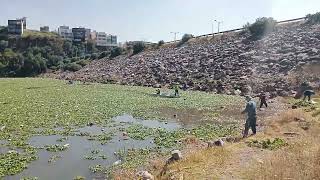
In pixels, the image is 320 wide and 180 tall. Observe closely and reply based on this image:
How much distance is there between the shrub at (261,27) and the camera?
83750mm

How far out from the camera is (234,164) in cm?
1609

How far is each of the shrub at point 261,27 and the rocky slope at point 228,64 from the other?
1568 mm

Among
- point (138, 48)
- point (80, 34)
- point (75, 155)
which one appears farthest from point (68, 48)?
point (75, 155)

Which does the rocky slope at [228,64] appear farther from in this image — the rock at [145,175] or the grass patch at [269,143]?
the rock at [145,175]

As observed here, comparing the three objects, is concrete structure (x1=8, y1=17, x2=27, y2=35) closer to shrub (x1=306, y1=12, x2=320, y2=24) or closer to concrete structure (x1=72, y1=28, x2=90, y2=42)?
concrete structure (x1=72, y1=28, x2=90, y2=42)

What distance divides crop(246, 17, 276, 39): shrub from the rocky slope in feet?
5.14

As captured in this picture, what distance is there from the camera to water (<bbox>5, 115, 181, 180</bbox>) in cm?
1656

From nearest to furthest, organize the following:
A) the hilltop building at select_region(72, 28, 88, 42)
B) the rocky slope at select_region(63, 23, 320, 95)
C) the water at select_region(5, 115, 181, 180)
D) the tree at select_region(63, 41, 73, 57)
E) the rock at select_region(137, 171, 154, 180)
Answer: the rock at select_region(137, 171, 154, 180)
the water at select_region(5, 115, 181, 180)
the rocky slope at select_region(63, 23, 320, 95)
the tree at select_region(63, 41, 73, 57)
the hilltop building at select_region(72, 28, 88, 42)

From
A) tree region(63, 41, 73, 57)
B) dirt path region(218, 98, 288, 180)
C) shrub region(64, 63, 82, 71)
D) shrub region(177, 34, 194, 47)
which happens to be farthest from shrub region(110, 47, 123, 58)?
dirt path region(218, 98, 288, 180)

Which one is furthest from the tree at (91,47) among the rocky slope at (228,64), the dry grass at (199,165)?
the dry grass at (199,165)

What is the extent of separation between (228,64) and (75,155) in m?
52.9

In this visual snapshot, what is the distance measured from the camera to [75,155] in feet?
64.6

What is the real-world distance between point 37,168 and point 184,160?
5.95 m

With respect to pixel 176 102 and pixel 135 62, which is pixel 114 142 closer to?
pixel 176 102
